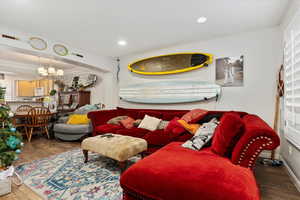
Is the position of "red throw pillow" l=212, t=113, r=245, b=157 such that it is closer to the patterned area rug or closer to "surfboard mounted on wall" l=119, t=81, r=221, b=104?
the patterned area rug

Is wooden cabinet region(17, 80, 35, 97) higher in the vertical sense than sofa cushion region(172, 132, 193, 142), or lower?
higher

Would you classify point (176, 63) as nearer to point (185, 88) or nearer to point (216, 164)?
point (185, 88)

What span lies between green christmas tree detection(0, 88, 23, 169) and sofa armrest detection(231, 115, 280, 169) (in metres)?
2.33

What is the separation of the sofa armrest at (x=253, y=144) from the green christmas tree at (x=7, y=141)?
2.33 metres

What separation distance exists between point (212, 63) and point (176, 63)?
2.61ft

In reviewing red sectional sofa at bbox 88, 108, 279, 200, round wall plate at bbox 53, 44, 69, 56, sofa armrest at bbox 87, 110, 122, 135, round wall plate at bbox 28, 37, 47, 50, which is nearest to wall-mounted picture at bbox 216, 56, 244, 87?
red sectional sofa at bbox 88, 108, 279, 200

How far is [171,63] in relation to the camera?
3369mm

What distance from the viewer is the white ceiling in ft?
6.20

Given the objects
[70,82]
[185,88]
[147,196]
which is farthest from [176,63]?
[70,82]

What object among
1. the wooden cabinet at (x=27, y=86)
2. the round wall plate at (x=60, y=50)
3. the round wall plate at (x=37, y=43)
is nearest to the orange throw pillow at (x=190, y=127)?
the round wall plate at (x=60, y=50)

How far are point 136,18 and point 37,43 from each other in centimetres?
210

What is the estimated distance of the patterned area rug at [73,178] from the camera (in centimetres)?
150

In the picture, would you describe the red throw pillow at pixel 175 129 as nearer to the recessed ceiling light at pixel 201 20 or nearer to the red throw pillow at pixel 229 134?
the red throw pillow at pixel 229 134

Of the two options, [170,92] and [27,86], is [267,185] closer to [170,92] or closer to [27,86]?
[170,92]
